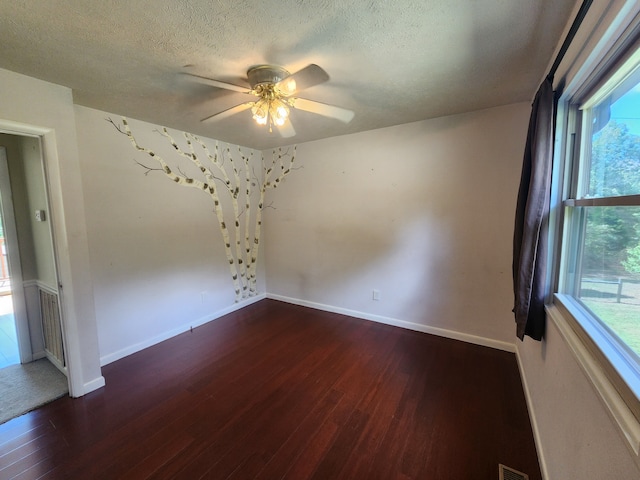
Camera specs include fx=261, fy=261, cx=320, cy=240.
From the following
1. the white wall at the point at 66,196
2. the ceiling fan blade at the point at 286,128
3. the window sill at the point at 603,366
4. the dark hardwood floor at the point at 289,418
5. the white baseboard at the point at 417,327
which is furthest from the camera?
the white baseboard at the point at 417,327

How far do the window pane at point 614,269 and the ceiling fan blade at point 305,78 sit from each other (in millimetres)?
1402

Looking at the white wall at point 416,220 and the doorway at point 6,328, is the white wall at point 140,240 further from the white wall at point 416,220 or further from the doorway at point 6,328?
the white wall at point 416,220

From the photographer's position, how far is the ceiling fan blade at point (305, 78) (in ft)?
4.41

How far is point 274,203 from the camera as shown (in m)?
3.93

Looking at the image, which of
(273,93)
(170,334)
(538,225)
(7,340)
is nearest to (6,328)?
(7,340)

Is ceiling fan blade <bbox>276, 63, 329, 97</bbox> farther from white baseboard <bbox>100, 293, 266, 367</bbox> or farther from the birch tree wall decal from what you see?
white baseboard <bbox>100, 293, 266, 367</bbox>

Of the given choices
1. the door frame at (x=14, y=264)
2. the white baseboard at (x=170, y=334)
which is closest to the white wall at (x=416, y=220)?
the white baseboard at (x=170, y=334)

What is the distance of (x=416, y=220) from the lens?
113 inches

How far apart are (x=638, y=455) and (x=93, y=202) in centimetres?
336

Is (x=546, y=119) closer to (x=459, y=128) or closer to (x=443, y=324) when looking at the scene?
(x=459, y=128)

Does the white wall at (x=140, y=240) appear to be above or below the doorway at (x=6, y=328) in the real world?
above

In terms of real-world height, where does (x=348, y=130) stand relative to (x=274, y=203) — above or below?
above

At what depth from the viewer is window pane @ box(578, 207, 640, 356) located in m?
0.88

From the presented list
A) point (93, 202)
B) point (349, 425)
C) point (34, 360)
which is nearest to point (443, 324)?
point (349, 425)
